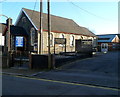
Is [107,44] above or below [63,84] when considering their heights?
above

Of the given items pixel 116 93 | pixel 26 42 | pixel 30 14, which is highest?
pixel 30 14

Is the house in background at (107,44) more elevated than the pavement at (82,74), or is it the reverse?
the house in background at (107,44)

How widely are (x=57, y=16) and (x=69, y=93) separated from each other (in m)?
30.2

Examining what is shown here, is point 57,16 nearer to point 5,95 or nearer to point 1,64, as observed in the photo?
point 1,64

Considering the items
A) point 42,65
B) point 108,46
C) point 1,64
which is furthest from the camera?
point 108,46

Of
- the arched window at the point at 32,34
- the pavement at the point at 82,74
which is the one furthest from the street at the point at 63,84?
the arched window at the point at 32,34

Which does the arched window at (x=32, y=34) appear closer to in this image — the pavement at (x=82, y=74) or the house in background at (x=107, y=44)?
the pavement at (x=82, y=74)

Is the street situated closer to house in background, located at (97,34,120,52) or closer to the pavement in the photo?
the pavement

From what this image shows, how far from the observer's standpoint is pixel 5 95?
21.3 feet

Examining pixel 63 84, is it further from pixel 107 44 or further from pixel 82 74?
pixel 107 44

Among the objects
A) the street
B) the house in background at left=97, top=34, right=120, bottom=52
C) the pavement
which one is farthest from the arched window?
the house in background at left=97, top=34, right=120, bottom=52

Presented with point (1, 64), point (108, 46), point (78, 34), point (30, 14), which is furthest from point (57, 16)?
point (1, 64)

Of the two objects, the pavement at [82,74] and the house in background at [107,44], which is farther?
the house in background at [107,44]

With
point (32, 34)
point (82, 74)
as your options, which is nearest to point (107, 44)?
point (32, 34)
